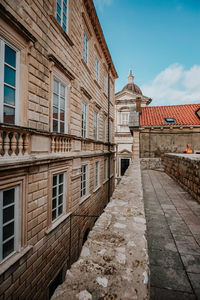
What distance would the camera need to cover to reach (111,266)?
1594mm

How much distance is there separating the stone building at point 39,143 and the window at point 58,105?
0.12 ft

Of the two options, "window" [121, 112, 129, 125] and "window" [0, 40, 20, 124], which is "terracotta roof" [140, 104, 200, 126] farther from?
"window" [0, 40, 20, 124]

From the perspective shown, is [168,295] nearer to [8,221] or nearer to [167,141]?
[8,221]

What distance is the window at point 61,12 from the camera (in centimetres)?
546

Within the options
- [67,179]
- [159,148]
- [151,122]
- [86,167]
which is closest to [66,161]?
[67,179]

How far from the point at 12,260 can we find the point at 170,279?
3.49m

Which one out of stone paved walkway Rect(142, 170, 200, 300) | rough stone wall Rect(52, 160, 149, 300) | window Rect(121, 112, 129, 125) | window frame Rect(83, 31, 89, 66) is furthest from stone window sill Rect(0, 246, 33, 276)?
window Rect(121, 112, 129, 125)

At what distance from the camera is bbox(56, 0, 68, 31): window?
17.9 ft

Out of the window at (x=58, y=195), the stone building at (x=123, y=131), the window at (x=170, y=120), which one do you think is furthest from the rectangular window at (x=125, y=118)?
the window at (x=58, y=195)

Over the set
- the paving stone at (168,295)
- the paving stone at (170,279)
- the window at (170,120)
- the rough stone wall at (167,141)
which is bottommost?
the paving stone at (168,295)

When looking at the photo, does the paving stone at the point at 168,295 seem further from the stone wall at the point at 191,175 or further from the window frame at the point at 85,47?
the window frame at the point at 85,47

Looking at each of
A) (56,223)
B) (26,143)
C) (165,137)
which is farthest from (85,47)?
(165,137)

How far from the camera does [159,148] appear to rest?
14227 millimetres

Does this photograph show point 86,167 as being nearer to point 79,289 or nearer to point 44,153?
point 44,153
